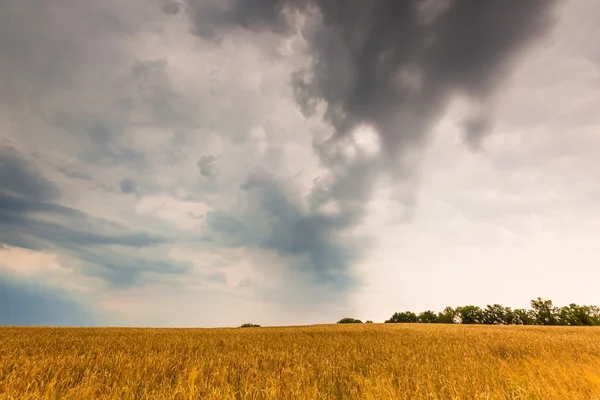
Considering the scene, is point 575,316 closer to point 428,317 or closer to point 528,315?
point 528,315

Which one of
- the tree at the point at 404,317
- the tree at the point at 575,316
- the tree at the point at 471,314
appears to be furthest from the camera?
the tree at the point at 404,317

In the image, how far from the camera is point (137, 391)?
6066 mm

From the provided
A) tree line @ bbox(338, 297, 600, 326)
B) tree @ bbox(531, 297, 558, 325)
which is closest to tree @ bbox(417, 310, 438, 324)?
tree line @ bbox(338, 297, 600, 326)

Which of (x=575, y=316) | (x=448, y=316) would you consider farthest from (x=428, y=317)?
(x=575, y=316)

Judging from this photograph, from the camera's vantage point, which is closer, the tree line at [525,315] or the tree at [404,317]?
the tree line at [525,315]

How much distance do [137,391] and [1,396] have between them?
6.62ft

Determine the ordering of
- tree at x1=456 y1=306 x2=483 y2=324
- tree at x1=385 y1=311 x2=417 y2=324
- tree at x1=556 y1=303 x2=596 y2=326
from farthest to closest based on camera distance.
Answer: tree at x1=385 y1=311 x2=417 y2=324
tree at x1=456 y1=306 x2=483 y2=324
tree at x1=556 y1=303 x2=596 y2=326

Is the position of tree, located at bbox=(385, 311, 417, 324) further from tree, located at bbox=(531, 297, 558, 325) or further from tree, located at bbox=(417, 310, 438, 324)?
tree, located at bbox=(531, 297, 558, 325)

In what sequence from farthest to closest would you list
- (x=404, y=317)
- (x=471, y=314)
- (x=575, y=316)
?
1. (x=404, y=317)
2. (x=471, y=314)
3. (x=575, y=316)

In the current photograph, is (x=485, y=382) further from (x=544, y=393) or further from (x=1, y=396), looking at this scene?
(x=1, y=396)

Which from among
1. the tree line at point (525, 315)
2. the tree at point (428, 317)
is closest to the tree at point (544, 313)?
the tree line at point (525, 315)

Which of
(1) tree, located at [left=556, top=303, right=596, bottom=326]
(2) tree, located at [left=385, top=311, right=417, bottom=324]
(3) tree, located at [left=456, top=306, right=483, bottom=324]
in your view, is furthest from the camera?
(2) tree, located at [left=385, top=311, right=417, bottom=324]

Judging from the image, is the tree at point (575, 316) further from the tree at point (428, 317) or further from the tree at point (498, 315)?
the tree at point (428, 317)

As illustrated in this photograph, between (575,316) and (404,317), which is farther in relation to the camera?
(404,317)
